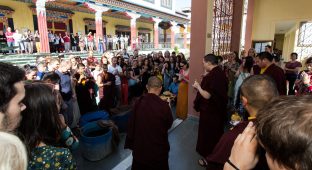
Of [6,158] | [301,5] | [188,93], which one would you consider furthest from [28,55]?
[301,5]

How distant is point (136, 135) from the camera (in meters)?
2.42

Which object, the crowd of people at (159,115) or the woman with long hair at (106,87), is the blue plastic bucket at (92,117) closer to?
the crowd of people at (159,115)

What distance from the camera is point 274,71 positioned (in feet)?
12.2

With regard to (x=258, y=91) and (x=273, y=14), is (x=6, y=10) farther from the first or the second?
(x=258, y=91)

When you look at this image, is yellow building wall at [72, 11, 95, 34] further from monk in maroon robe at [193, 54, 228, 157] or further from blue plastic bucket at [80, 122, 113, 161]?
monk in maroon robe at [193, 54, 228, 157]

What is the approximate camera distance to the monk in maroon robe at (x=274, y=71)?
368 cm

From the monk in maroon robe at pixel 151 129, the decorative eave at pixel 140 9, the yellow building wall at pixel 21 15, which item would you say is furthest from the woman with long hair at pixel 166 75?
the yellow building wall at pixel 21 15

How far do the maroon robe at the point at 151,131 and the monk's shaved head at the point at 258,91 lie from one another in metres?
1.06

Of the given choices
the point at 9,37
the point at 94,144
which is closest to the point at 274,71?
the point at 94,144

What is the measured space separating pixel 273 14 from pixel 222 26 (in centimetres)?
427

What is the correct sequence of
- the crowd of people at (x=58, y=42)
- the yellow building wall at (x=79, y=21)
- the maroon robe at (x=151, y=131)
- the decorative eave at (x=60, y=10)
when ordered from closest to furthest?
the maroon robe at (x=151, y=131) < the crowd of people at (x=58, y=42) < the decorative eave at (x=60, y=10) < the yellow building wall at (x=79, y=21)

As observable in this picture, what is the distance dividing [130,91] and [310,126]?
5.53 metres

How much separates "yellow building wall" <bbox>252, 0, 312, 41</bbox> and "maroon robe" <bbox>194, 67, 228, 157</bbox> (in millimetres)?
7391

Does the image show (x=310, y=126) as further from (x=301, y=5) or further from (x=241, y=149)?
(x=301, y=5)
